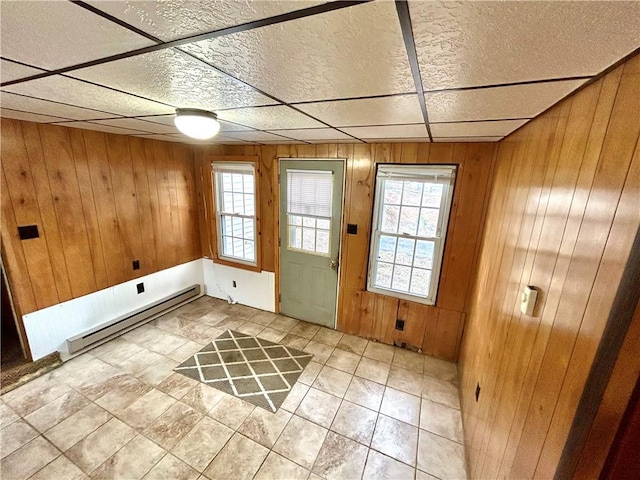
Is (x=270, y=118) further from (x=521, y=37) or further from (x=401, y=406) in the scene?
(x=401, y=406)

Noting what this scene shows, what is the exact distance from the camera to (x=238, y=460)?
1764mm

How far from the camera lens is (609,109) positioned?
30.9 inches

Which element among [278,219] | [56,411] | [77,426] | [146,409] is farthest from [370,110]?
[56,411]

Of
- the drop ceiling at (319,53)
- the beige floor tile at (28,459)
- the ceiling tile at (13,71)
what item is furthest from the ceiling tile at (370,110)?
the beige floor tile at (28,459)

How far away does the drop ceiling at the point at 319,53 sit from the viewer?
22.3 inches

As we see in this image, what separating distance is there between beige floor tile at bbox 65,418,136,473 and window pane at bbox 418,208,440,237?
2963 mm

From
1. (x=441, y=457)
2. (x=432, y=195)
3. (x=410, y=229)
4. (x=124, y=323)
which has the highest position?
(x=432, y=195)

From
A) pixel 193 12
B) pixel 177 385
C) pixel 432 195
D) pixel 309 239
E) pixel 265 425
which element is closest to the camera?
pixel 193 12

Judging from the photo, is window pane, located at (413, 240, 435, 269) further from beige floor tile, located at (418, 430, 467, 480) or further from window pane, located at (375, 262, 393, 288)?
beige floor tile, located at (418, 430, 467, 480)

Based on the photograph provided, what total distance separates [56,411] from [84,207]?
181 cm

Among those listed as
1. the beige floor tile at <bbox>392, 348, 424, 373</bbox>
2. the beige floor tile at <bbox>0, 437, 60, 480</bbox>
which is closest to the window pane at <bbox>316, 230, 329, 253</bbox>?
the beige floor tile at <bbox>392, 348, 424, 373</bbox>

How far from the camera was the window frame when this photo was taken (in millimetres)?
3344

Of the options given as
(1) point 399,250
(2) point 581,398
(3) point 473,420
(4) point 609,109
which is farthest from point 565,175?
(1) point 399,250

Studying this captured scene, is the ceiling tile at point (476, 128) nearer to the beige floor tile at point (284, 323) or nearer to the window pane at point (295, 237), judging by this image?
the window pane at point (295, 237)
